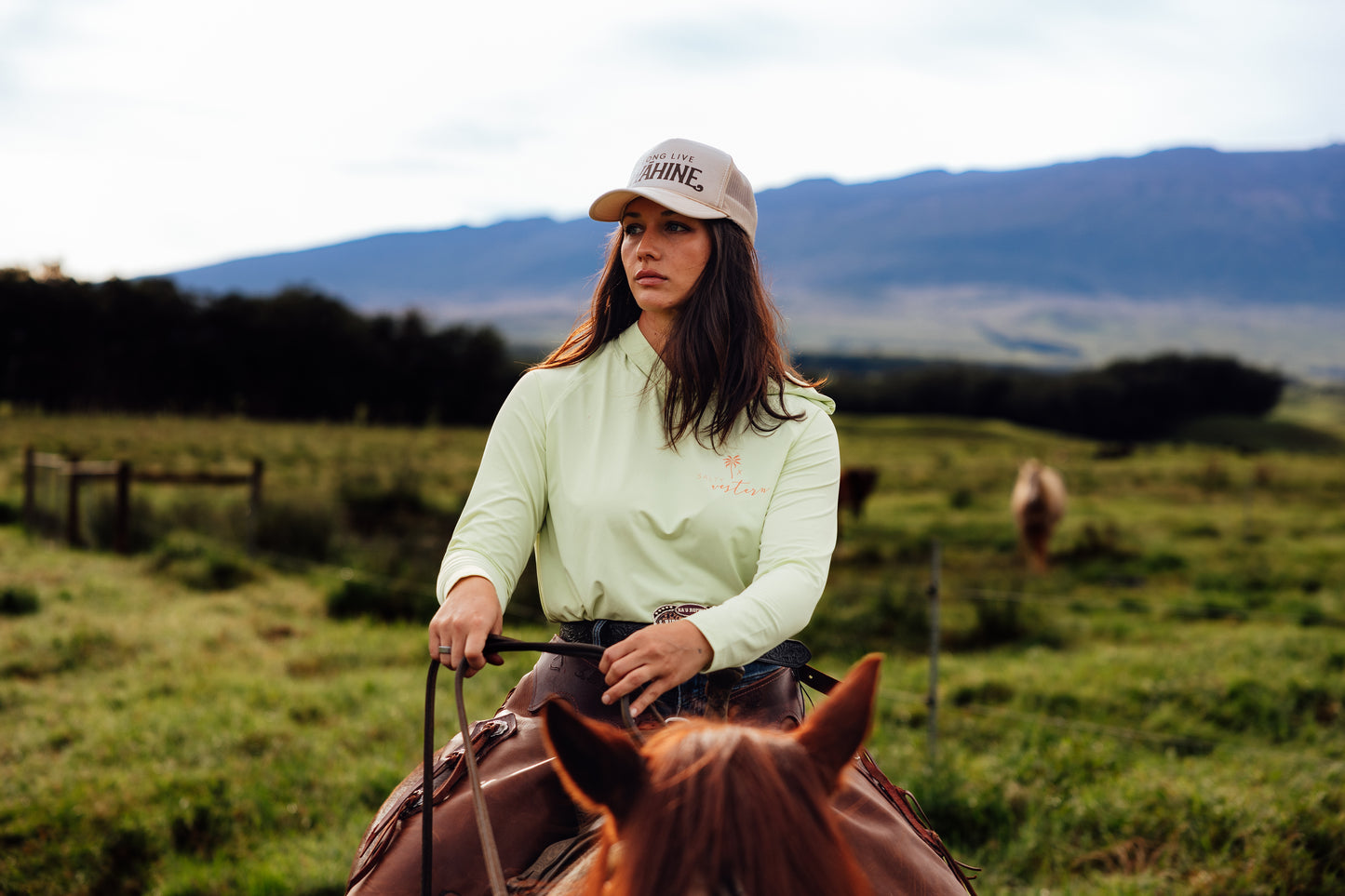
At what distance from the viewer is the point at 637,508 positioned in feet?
6.05

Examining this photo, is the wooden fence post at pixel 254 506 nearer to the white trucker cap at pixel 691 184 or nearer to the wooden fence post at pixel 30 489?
the wooden fence post at pixel 30 489

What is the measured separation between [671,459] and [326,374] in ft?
153

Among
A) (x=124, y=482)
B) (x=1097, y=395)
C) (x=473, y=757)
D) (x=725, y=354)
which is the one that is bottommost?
(x=1097, y=395)

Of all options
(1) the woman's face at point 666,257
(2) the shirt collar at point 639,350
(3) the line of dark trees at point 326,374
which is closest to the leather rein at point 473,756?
(2) the shirt collar at point 639,350

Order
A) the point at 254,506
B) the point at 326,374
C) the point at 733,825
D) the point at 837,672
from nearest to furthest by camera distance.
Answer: the point at 733,825 < the point at 837,672 < the point at 254,506 < the point at 326,374

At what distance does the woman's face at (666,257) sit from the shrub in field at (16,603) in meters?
8.33

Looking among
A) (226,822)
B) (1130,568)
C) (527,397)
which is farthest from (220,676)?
(1130,568)

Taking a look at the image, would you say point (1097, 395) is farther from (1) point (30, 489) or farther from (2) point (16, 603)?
(2) point (16, 603)

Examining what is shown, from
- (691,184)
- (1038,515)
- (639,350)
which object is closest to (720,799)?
(639,350)

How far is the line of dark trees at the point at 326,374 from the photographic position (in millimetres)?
28984

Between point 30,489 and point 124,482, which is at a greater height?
point 124,482

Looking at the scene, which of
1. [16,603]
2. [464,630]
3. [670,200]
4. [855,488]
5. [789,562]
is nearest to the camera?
[464,630]

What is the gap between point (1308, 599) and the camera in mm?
10461

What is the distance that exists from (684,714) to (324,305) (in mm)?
48872
